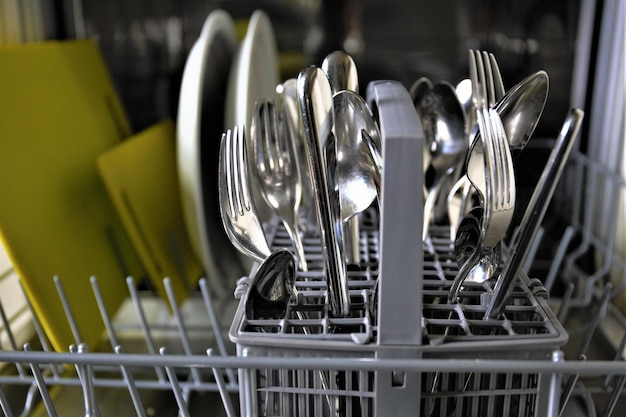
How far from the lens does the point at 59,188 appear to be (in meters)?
0.60

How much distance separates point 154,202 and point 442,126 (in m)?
0.35

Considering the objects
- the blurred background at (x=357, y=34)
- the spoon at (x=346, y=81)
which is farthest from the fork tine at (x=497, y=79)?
the blurred background at (x=357, y=34)

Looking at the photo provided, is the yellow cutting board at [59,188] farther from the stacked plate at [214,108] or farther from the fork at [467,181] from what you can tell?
the fork at [467,181]

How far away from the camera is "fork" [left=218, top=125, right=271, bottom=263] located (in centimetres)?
40

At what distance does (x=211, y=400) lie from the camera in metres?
0.55

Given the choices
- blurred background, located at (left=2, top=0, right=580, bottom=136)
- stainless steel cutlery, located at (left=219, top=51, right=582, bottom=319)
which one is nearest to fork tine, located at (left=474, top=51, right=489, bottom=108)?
stainless steel cutlery, located at (left=219, top=51, right=582, bottom=319)

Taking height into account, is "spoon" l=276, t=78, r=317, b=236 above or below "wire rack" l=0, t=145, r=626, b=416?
above

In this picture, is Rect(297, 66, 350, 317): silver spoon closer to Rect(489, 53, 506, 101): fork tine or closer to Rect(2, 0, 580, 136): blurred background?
Rect(489, 53, 506, 101): fork tine

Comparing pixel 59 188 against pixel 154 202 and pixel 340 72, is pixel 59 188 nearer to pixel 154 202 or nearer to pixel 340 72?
pixel 154 202

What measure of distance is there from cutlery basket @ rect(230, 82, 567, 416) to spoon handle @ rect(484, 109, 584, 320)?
0.05 feet

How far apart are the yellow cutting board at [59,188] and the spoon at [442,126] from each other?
33cm

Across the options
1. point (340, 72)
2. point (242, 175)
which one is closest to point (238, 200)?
point (242, 175)

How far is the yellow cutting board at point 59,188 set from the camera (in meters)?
0.53

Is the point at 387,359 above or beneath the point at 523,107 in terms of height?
beneath
